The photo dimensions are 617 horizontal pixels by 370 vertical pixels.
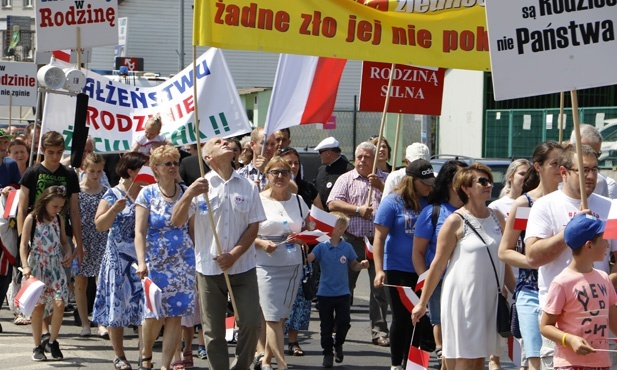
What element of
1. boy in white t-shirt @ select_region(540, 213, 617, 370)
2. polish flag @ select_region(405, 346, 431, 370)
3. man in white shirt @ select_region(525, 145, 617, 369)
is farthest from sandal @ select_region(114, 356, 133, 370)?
boy in white t-shirt @ select_region(540, 213, 617, 370)

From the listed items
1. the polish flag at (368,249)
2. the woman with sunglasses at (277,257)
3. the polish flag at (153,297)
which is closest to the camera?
the polish flag at (153,297)

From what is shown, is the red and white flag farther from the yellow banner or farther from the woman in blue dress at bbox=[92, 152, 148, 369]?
the woman in blue dress at bbox=[92, 152, 148, 369]

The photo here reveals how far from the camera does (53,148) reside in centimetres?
1055

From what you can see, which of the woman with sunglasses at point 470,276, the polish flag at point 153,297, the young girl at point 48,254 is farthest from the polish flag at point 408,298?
the young girl at point 48,254

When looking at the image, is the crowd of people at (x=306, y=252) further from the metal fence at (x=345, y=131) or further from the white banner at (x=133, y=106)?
the metal fence at (x=345, y=131)

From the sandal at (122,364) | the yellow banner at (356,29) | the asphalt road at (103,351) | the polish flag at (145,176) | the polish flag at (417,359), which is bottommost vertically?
the asphalt road at (103,351)

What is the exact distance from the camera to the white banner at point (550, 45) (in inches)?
239

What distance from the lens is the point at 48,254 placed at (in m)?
10.3

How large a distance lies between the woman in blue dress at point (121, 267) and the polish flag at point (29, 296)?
0.52 meters

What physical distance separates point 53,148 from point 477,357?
4.86m

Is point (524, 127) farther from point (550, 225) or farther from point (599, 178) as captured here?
point (550, 225)

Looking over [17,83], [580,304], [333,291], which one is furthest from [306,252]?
[17,83]

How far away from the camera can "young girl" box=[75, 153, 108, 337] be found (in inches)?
446

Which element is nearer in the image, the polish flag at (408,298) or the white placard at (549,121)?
the polish flag at (408,298)
